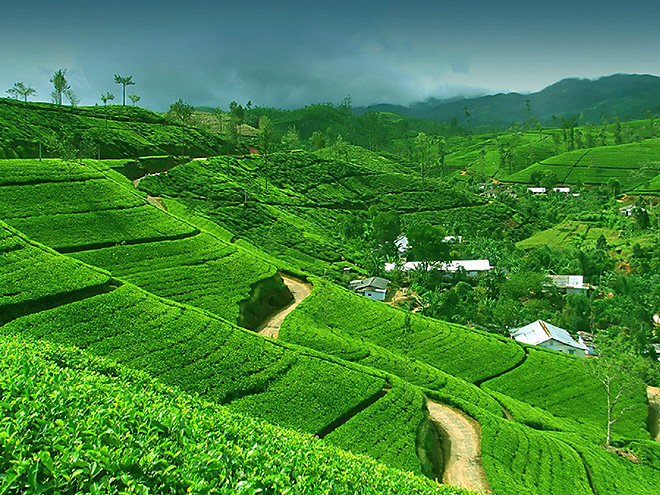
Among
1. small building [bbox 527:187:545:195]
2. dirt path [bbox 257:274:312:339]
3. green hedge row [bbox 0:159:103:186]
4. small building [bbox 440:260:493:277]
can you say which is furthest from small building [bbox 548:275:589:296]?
green hedge row [bbox 0:159:103:186]

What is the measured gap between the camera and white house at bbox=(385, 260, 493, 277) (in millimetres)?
72125

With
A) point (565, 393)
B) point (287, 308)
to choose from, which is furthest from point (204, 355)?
point (565, 393)

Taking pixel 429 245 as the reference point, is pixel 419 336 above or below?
below

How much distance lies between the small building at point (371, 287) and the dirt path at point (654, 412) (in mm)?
30779

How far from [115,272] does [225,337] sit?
548 inches

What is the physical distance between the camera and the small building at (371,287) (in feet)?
200

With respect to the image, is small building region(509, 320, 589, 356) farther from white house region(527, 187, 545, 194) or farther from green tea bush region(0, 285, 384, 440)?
white house region(527, 187, 545, 194)

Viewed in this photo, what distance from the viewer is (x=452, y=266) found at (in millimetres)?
74938

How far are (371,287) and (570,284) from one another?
35.0 metres

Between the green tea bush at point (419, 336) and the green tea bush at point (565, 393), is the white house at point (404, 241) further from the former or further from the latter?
the green tea bush at point (565, 393)

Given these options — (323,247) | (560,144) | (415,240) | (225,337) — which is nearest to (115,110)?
(323,247)

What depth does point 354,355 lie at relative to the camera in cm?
3100

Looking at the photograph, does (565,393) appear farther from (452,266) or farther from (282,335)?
(452,266)

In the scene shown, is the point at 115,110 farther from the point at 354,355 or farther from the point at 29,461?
the point at 29,461
